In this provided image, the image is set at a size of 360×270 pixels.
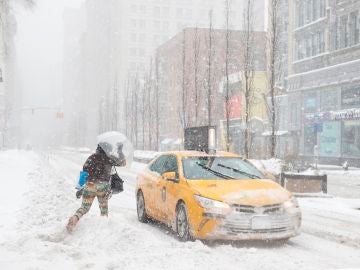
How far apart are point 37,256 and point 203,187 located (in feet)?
9.81

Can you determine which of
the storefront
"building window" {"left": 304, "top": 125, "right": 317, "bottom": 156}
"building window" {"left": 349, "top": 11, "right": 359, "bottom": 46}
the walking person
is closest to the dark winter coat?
the walking person

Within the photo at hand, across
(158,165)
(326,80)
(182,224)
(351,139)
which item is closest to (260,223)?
(182,224)

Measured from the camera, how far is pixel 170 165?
10.9 meters

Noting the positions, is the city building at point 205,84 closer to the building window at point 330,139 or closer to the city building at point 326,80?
the city building at point 326,80

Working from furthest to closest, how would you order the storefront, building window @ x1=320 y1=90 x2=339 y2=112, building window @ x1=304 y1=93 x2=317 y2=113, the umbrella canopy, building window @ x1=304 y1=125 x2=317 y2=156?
building window @ x1=304 y1=93 x2=317 y2=113, building window @ x1=304 y1=125 x2=317 y2=156, building window @ x1=320 y1=90 x2=339 y2=112, the storefront, the umbrella canopy

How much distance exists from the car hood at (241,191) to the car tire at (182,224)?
42 centimetres

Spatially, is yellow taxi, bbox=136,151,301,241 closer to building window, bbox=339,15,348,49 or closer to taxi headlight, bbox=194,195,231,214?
taxi headlight, bbox=194,195,231,214

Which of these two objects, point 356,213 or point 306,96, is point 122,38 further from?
point 356,213

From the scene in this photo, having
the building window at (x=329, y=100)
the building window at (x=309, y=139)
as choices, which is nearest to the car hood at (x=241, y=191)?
the building window at (x=329, y=100)

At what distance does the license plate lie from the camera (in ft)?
28.3

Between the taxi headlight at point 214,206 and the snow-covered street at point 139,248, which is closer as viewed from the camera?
the snow-covered street at point 139,248

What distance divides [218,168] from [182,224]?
1382 millimetres

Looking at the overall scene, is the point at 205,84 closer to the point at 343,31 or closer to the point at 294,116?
the point at 294,116

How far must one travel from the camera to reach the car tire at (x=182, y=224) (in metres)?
9.23
